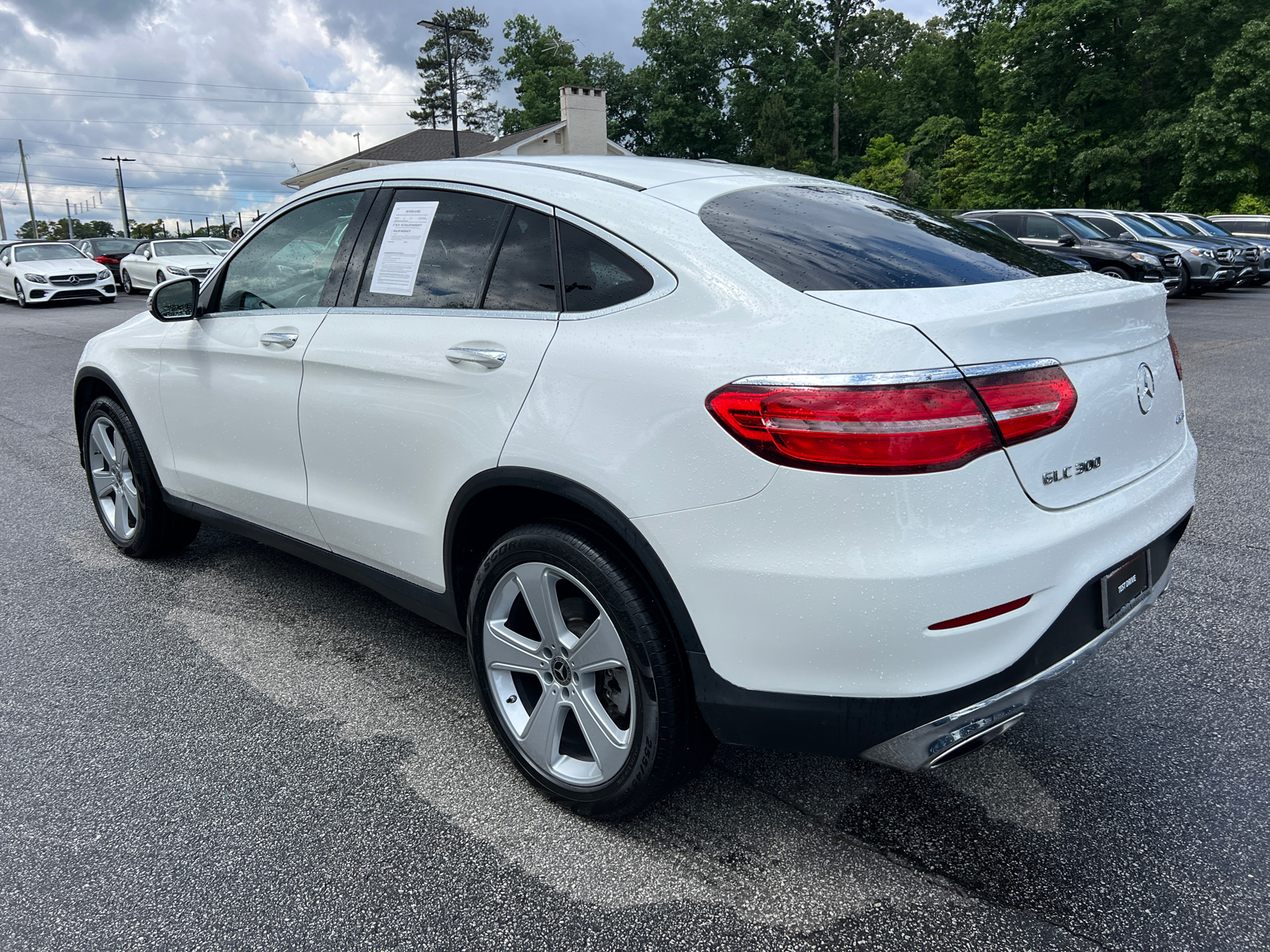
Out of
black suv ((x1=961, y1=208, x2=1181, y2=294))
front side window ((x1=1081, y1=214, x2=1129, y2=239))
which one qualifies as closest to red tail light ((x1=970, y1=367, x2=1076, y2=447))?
black suv ((x1=961, y1=208, x2=1181, y2=294))

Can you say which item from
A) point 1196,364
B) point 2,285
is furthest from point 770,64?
point 1196,364

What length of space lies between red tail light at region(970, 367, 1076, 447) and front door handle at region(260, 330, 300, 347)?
230cm

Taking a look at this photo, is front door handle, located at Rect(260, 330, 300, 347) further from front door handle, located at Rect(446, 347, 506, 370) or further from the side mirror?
front door handle, located at Rect(446, 347, 506, 370)

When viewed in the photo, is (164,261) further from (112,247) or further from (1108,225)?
(1108,225)

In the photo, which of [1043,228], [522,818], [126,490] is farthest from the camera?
[1043,228]

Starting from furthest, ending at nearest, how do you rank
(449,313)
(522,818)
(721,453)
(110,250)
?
(110,250) < (449,313) < (522,818) < (721,453)

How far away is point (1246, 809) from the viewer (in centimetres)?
236

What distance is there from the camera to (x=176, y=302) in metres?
3.71

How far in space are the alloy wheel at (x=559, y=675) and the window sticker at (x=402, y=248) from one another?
→ 1.06 m

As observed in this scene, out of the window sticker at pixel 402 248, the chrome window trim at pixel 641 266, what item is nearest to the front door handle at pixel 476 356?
the chrome window trim at pixel 641 266

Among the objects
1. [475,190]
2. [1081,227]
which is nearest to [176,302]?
[475,190]

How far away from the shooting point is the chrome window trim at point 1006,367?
1823 millimetres

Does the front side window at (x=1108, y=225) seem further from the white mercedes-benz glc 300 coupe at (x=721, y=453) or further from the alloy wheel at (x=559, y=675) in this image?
the alloy wheel at (x=559, y=675)

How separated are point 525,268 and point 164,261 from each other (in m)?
22.9
